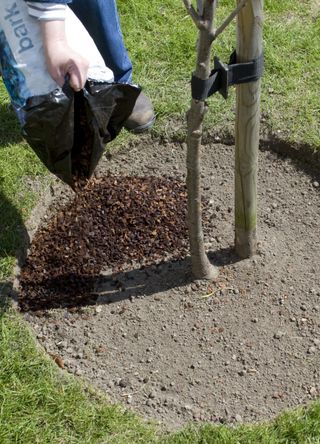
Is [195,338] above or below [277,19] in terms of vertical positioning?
below

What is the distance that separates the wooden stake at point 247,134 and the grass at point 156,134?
85 centimetres

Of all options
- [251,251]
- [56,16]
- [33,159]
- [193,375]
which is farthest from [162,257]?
[56,16]

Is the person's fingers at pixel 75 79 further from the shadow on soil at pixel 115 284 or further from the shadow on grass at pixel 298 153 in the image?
the shadow on grass at pixel 298 153

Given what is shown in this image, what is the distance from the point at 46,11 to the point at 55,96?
0.35m

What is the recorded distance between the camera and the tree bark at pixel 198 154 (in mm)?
2561

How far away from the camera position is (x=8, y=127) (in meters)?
4.28

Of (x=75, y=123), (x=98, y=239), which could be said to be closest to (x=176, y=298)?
(x=98, y=239)

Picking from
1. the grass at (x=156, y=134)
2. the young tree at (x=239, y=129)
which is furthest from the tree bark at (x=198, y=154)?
the grass at (x=156, y=134)

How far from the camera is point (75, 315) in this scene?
346 centimetres

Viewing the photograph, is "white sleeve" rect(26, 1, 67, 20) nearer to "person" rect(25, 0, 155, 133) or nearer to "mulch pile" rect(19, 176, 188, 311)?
"person" rect(25, 0, 155, 133)

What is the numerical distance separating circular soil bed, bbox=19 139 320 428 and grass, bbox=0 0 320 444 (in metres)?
0.13

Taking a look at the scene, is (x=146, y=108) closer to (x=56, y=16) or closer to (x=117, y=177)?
(x=117, y=177)

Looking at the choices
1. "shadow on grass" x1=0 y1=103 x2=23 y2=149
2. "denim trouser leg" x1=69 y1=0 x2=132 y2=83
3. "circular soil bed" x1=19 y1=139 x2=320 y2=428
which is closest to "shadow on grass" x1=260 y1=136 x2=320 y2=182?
"circular soil bed" x1=19 y1=139 x2=320 y2=428

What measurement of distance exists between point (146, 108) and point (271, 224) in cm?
99
